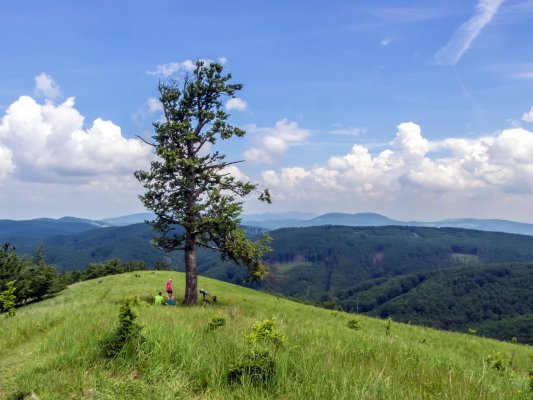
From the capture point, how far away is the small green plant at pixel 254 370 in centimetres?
557

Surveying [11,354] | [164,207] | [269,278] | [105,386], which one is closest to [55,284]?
[164,207]

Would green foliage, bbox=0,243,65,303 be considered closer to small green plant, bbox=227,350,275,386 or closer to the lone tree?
the lone tree

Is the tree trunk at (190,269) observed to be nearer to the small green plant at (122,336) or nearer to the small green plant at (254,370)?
the small green plant at (122,336)

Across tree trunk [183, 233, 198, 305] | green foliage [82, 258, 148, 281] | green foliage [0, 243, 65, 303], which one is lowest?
green foliage [82, 258, 148, 281]

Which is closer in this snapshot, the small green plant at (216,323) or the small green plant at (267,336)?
the small green plant at (267,336)

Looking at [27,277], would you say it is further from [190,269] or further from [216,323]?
[216,323]

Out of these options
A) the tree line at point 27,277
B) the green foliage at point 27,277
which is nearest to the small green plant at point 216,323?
the tree line at point 27,277

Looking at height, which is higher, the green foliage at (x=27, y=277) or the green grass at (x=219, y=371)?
the green grass at (x=219, y=371)

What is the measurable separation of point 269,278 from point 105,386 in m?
24.2

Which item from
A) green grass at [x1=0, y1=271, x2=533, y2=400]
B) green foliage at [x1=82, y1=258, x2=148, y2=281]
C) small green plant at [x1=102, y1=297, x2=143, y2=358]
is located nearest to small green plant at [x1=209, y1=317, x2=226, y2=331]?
green grass at [x1=0, y1=271, x2=533, y2=400]

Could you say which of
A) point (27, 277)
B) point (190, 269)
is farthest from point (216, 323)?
point (27, 277)

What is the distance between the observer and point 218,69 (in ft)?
100.0

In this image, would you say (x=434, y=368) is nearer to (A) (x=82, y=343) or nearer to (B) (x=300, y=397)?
(B) (x=300, y=397)

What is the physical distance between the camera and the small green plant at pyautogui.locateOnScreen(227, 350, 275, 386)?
557cm
